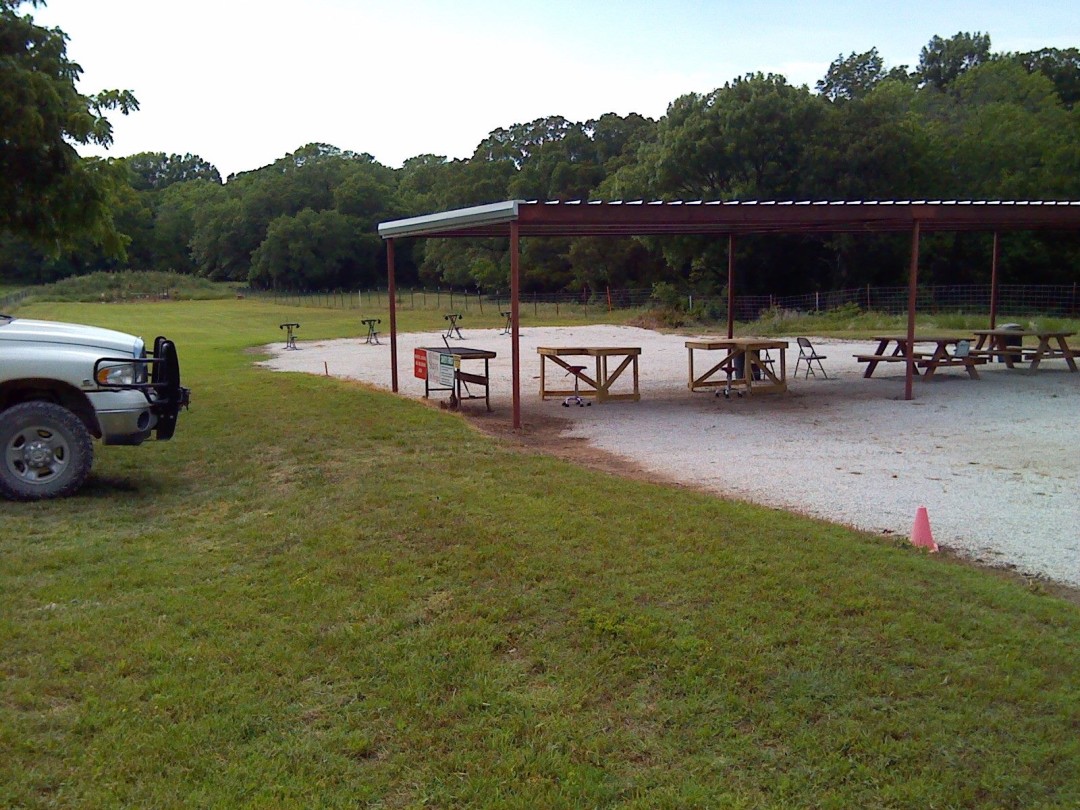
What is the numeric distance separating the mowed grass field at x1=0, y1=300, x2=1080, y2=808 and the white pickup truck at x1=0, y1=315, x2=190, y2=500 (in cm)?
35

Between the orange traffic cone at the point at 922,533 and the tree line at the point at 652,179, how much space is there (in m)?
10.2

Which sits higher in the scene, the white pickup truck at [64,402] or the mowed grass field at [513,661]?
the white pickup truck at [64,402]

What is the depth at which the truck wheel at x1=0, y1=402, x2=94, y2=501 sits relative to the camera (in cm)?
695

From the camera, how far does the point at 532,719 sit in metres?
3.63

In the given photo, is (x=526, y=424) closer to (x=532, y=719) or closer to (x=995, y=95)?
(x=532, y=719)

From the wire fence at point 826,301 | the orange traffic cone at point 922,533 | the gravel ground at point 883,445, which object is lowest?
the gravel ground at point 883,445

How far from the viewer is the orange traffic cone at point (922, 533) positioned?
20.3 feet

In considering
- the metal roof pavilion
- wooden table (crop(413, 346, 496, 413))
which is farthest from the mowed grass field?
wooden table (crop(413, 346, 496, 413))

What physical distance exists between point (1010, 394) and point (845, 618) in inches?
468

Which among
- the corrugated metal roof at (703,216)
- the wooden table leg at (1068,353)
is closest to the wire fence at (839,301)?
the wooden table leg at (1068,353)

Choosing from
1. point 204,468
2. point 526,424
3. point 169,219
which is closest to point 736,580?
point 204,468

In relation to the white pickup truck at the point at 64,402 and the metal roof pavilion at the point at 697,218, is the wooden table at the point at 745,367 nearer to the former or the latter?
the metal roof pavilion at the point at 697,218

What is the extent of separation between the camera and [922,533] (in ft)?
20.5

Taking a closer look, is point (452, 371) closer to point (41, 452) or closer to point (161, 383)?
point (161, 383)
